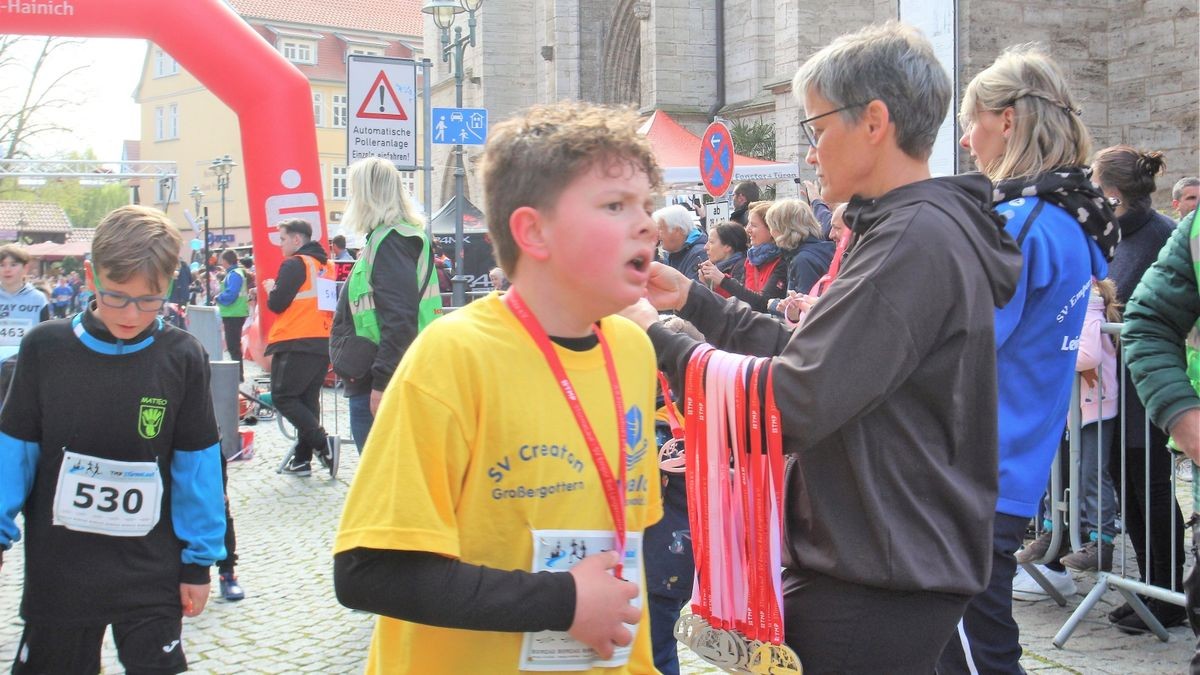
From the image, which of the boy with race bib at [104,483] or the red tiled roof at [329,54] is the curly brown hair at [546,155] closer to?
the boy with race bib at [104,483]

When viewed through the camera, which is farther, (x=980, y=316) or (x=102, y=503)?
(x=102, y=503)

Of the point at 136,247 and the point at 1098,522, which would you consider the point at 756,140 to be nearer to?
the point at 1098,522

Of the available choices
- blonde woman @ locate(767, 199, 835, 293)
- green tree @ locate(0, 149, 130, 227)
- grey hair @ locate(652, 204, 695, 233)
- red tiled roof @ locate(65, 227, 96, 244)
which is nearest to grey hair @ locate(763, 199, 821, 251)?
blonde woman @ locate(767, 199, 835, 293)

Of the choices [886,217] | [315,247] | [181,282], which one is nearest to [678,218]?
[315,247]

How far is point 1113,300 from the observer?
5207mm

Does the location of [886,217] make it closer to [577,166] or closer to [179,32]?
[577,166]

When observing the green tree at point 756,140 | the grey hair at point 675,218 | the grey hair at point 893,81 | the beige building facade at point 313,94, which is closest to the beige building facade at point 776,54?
the green tree at point 756,140

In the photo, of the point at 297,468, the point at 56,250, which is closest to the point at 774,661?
the point at 297,468

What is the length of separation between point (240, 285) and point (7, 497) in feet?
47.7

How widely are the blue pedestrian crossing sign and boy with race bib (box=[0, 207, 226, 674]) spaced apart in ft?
34.0

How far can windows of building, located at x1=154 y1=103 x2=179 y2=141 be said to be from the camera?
6600 cm

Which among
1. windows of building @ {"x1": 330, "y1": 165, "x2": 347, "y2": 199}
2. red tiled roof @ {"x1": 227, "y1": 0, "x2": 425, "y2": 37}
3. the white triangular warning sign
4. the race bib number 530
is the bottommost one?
the race bib number 530

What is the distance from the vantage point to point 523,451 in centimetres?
169

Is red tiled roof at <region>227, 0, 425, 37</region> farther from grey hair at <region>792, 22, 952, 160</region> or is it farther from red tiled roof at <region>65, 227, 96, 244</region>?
grey hair at <region>792, 22, 952, 160</region>
